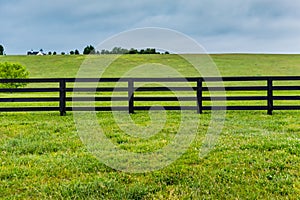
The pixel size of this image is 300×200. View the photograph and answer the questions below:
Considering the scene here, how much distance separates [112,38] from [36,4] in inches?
586

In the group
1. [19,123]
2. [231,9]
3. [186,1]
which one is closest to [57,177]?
[19,123]

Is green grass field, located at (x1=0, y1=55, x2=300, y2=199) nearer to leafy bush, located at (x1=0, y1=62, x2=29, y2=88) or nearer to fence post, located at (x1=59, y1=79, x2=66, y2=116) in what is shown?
fence post, located at (x1=59, y1=79, x2=66, y2=116)

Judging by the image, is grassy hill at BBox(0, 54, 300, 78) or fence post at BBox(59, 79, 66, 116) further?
grassy hill at BBox(0, 54, 300, 78)

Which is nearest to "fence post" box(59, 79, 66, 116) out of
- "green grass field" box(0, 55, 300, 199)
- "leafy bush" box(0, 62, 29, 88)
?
"green grass field" box(0, 55, 300, 199)

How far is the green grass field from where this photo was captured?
3.75 meters

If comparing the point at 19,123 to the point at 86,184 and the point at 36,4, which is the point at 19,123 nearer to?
the point at 86,184

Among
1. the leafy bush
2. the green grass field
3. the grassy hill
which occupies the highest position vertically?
the grassy hill

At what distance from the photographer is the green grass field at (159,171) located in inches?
148

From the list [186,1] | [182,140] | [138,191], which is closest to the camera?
[138,191]

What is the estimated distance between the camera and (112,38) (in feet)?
18.5

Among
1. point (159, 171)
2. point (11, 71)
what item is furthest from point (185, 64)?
point (159, 171)

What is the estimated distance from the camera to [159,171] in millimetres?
4359

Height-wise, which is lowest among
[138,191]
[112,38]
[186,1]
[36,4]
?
[138,191]

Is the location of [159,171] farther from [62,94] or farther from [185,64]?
[185,64]
